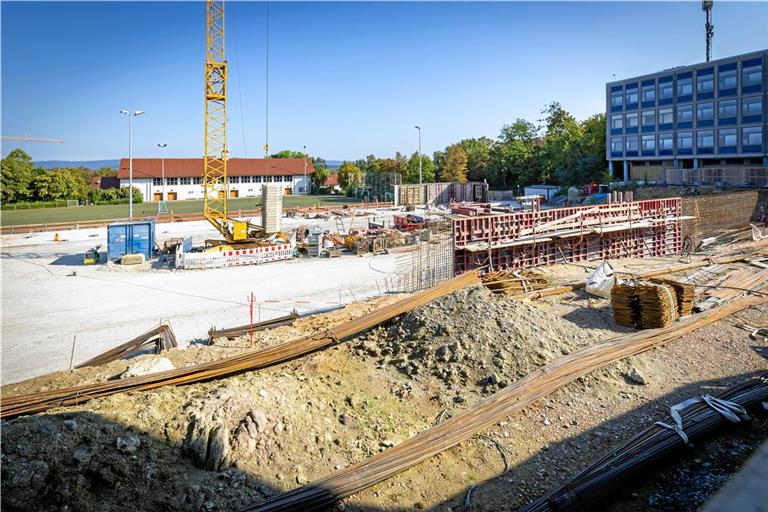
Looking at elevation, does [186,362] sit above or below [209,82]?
below

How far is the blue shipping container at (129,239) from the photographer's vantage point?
28.2 metres

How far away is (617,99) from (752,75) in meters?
14.3

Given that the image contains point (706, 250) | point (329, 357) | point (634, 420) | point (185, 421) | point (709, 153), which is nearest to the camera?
point (185, 421)

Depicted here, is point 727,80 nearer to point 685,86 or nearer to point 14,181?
point 685,86

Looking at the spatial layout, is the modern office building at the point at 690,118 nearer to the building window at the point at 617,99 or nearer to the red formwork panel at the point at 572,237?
the building window at the point at 617,99

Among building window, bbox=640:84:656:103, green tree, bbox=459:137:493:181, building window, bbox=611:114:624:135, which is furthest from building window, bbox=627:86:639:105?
green tree, bbox=459:137:493:181

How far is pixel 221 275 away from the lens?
82.1ft

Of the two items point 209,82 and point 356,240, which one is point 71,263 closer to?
point 209,82

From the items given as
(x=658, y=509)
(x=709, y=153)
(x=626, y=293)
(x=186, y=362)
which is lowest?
(x=658, y=509)

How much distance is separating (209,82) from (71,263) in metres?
12.9

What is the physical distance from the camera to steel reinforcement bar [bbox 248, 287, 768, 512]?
7004mm

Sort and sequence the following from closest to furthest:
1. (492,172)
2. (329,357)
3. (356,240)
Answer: (329,357), (356,240), (492,172)

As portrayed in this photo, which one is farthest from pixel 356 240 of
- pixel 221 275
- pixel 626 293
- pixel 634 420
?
pixel 634 420

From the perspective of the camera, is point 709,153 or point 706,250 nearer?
point 706,250
